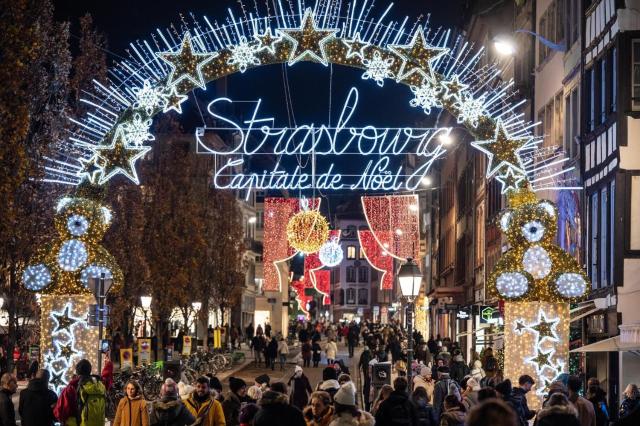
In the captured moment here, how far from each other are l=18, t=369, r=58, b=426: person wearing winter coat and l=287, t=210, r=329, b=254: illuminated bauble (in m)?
29.7

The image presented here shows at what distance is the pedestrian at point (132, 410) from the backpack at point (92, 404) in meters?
1.85

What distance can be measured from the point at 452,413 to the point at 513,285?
9.06m

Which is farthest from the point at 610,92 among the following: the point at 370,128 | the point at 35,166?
the point at 35,166

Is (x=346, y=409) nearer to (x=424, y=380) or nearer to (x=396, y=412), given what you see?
(x=396, y=412)

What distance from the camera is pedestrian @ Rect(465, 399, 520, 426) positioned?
6777 mm

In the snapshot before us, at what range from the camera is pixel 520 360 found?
77.2 feet

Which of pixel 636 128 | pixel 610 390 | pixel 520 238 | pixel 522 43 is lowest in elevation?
pixel 610 390

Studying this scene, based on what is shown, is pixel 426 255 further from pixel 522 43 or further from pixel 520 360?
pixel 520 360

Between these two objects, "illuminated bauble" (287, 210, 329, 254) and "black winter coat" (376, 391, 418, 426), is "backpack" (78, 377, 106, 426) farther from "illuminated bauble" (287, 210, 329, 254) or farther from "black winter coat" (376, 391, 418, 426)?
"illuminated bauble" (287, 210, 329, 254)

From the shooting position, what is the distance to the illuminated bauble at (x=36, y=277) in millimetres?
24562

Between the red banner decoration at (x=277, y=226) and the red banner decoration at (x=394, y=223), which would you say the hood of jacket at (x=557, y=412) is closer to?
the red banner decoration at (x=277, y=226)

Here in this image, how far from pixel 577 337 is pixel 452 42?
38.7 m

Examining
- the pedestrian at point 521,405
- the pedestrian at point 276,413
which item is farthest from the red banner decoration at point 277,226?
the pedestrian at point 276,413

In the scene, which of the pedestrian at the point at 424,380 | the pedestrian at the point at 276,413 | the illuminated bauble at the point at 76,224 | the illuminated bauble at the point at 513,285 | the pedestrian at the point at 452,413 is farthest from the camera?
the illuminated bauble at the point at 76,224
